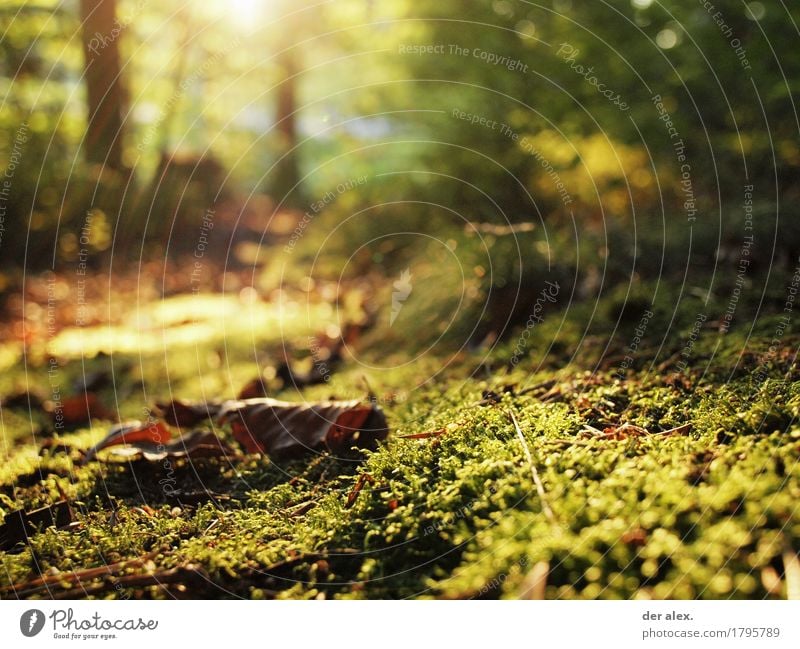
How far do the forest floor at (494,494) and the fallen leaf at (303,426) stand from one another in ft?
0.22

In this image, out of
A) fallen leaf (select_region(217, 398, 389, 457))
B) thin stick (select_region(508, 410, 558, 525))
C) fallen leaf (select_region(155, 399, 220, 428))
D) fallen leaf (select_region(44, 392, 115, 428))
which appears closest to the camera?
thin stick (select_region(508, 410, 558, 525))

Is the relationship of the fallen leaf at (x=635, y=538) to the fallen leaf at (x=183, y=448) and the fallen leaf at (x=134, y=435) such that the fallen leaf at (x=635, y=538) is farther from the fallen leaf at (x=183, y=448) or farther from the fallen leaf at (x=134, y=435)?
the fallen leaf at (x=134, y=435)

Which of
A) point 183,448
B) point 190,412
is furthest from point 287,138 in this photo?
point 183,448

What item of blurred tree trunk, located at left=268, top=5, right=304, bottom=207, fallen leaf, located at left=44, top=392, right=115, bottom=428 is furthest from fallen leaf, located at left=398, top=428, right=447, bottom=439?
blurred tree trunk, located at left=268, top=5, right=304, bottom=207

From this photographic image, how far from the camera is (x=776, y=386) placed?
7.58 ft

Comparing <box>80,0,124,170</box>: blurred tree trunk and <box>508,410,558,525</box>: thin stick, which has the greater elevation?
<box>80,0,124,170</box>: blurred tree trunk

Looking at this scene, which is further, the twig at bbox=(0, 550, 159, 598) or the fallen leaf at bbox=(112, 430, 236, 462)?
the fallen leaf at bbox=(112, 430, 236, 462)

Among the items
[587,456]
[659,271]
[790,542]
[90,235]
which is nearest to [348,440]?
[587,456]

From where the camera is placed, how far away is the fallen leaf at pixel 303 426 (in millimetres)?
2553

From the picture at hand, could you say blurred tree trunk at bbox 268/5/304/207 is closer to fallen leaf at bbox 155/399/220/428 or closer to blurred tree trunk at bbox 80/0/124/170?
blurred tree trunk at bbox 80/0/124/170

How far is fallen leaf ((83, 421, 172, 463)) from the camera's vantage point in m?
2.72

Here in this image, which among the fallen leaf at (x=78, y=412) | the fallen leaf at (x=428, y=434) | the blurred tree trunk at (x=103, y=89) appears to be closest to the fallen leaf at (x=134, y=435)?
the fallen leaf at (x=78, y=412)

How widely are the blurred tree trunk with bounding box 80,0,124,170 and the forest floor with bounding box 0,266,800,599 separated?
657 centimetres

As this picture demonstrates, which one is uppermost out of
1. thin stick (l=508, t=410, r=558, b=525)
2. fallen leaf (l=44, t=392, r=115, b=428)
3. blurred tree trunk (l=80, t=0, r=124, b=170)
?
blurred tree trunk (l=80, t=0, r=124, b=170)
